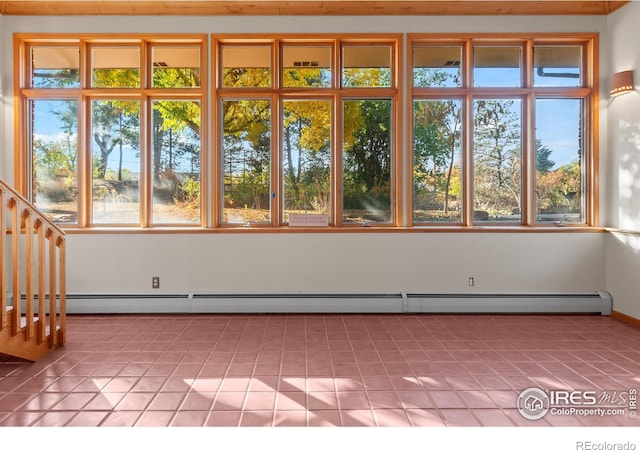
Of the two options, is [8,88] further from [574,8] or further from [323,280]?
[574,8]

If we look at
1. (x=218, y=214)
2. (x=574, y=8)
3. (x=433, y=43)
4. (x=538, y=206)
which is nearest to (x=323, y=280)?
(x=218, y=214)

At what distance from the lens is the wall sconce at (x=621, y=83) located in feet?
15.3

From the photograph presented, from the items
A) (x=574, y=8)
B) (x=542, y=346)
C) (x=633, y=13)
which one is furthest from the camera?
(x=574, y=8)

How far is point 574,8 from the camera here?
5.04 m

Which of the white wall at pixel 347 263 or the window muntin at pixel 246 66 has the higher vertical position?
the window muntin at pixel 246 66

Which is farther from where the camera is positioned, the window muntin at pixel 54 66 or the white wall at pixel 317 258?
the window muntin at pixel 54 66

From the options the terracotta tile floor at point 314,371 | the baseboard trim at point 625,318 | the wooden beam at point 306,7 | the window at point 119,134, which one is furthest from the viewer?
the window at point 119,134

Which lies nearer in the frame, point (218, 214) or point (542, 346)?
point (542, 346)

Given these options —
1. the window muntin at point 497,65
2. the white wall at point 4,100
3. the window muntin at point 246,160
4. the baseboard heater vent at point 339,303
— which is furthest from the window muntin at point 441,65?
the white wall at point 4,100

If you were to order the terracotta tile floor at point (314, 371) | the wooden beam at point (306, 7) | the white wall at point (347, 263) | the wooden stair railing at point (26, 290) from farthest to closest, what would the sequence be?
the white wall at point (347, 263)
the wooden beam at point (306, 7)
the wooden stair railing at point (26, 290)
the terracotta tile floor at point (314, 371)

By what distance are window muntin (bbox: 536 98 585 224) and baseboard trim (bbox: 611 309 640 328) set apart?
1.13 m

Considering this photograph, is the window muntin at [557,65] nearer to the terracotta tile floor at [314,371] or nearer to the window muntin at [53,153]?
the terracotta tile floor at [314,371]

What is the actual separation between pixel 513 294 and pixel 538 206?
115 centimetres

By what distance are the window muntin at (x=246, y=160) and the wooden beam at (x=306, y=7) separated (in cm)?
105
